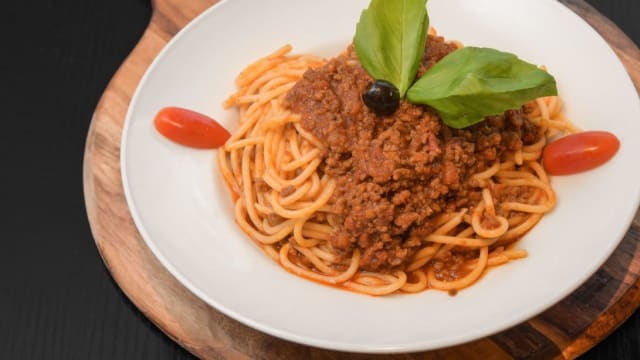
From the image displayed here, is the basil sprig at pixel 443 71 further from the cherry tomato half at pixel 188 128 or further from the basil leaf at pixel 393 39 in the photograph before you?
the cherry tomato half at pixel 188 128

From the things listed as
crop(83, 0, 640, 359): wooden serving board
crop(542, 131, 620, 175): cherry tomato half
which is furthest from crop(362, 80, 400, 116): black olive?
crop(83, 0, 640, 359): wooden serving board

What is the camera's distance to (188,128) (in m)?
4.70

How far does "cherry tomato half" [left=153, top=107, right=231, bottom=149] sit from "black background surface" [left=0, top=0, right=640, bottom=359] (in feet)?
3.32

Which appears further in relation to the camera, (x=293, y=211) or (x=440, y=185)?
(x=293, y=211)

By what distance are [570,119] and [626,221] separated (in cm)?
95

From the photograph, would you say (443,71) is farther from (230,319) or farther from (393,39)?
(230,319)

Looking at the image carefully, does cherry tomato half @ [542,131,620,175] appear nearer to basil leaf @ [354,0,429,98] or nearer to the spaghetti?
the spaghetti

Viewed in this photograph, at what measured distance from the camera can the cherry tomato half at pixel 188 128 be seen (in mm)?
4680

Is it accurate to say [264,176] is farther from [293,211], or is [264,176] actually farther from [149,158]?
[149,158]

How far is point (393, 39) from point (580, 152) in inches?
50.3

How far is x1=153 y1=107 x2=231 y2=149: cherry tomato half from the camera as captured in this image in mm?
4680

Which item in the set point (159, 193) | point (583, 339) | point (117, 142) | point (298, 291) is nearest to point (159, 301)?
point (159, 193)

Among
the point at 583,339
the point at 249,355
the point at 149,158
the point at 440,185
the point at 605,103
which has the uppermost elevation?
the point at 605,103

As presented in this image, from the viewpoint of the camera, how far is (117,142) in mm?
5199
